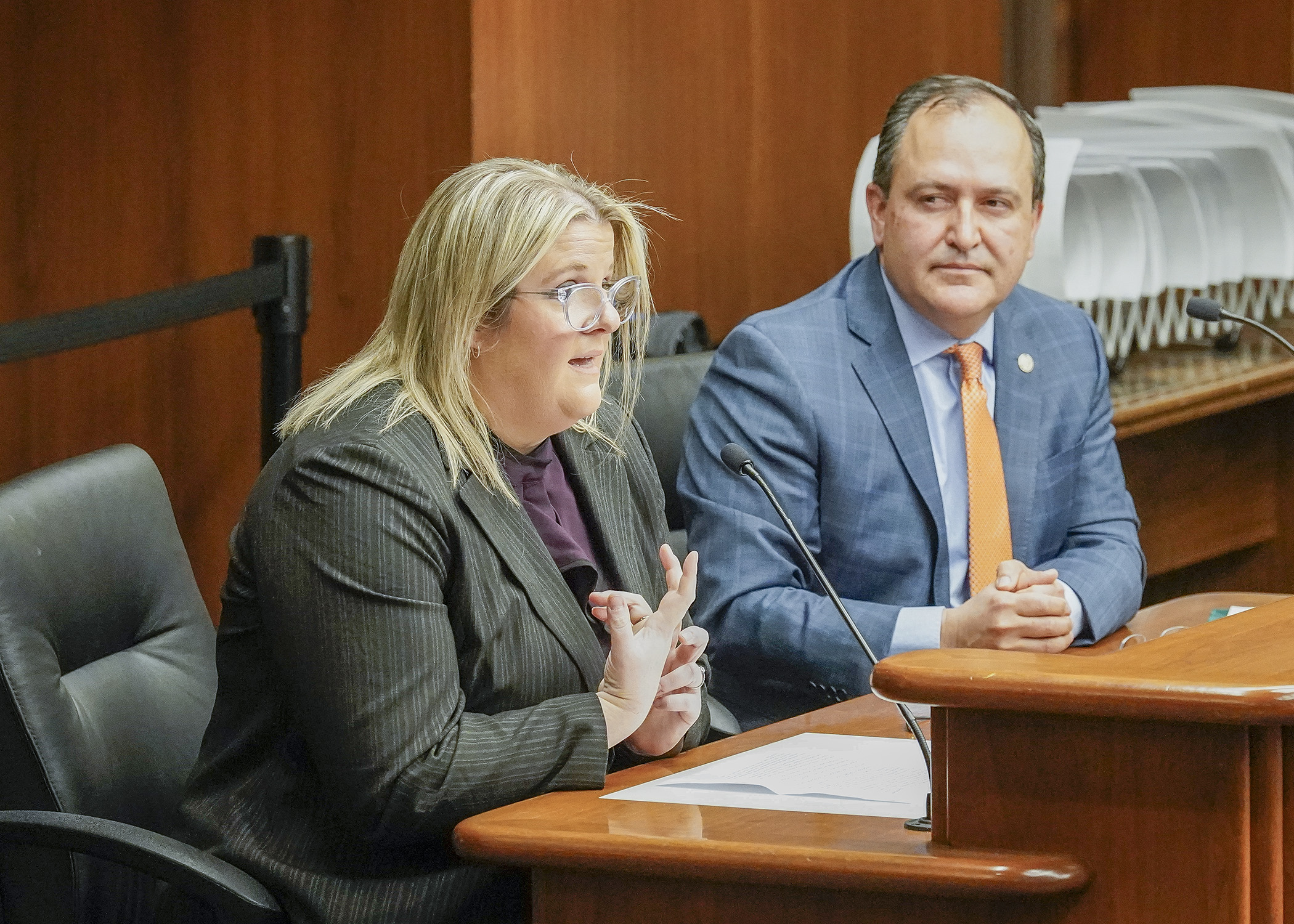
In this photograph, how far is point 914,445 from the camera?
233 centimetres

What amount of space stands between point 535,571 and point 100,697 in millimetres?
495

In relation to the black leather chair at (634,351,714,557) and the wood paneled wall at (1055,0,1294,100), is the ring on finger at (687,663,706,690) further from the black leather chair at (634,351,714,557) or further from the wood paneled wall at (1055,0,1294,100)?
the wood paneled wall at (1055,0,1294,100)

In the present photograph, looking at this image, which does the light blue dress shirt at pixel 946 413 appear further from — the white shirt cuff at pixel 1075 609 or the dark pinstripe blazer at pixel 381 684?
the dark pinstripe blazer at pixel 381 684

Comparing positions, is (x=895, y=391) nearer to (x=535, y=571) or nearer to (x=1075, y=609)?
(x=1075, y=609)

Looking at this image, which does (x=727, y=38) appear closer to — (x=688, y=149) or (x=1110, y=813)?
(x=688, y=149)

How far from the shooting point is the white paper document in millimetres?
1479

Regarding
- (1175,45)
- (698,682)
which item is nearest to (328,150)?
(698,682)

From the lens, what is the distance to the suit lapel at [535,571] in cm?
169

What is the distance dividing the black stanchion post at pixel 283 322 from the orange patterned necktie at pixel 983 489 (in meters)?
1.03

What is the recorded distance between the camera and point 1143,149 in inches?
154

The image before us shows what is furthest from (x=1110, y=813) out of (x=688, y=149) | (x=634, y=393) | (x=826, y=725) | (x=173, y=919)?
(x=688, y=149)

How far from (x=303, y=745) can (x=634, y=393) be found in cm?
68

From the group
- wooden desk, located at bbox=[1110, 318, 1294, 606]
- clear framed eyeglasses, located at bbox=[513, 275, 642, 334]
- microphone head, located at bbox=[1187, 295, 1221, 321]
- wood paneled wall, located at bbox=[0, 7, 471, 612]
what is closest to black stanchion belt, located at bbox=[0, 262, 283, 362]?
wood paneled wall, located at bbox=[0, 7, 471, 612]

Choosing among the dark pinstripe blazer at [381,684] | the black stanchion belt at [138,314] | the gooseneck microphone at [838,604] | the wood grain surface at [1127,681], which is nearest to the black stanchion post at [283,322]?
the black stanchion belt at [138,314]
